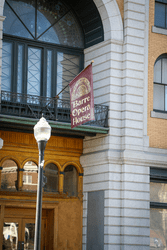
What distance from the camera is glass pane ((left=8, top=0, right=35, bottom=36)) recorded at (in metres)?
18.0

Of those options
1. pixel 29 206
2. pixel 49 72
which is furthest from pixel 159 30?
pixel 29 206

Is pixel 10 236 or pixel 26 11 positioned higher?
pixel 26 11

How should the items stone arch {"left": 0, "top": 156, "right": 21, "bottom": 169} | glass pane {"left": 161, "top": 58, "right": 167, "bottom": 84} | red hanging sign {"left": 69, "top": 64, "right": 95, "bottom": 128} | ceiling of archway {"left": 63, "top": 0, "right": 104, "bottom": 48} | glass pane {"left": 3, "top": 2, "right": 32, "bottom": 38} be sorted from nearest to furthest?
1. red hanging sign {"left": 69, "top": 64, "right": 95, "bottom": 128}
2. stone arch {"left": 0, "top": 156, "right": 21, "bottom": 169}
3. glass pane {"left": 3, "top": 2, "right": 32, "bottom": 38}
4. ceiling of archway {"left": 63, "top": 0, "right": 104, "bottom": 48}
5. glass pane {"left": 161, "top": 58, "right": 167, "bottom": 84}

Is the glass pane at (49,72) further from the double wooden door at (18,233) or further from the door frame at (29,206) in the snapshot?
the double wooden door at (18,233)

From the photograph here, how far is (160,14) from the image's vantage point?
18953 mm

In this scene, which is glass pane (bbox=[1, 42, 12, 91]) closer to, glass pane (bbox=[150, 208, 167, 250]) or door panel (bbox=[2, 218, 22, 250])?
door panel (bbox=[2, 218, 22, 250])

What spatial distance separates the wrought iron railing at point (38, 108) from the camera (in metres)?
16.2

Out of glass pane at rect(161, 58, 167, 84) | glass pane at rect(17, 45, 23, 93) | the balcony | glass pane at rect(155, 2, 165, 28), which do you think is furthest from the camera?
glass pane at rect(155, 2, 165, 28)

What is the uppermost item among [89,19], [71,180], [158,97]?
[89,19]

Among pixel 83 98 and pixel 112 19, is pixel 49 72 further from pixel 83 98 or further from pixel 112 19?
pixel 83 98

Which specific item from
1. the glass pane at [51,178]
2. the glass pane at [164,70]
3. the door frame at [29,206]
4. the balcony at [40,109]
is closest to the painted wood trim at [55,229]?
the door frame at [29,206]

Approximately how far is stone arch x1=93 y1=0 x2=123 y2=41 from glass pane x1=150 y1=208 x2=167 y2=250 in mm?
6750

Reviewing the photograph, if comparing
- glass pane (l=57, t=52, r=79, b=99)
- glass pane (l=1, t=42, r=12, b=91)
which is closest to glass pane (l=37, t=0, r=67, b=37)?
glass pane (l=57, t=52, r=79, b=99)

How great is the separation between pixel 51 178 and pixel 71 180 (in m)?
0.91
